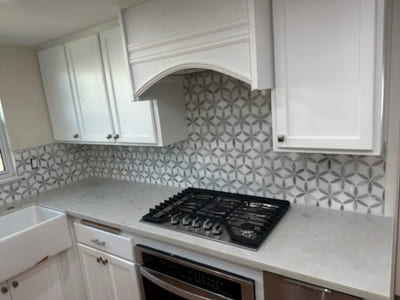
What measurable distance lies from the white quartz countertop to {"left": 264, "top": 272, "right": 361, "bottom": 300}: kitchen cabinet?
3cm

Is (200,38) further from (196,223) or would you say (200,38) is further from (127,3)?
(196,223)

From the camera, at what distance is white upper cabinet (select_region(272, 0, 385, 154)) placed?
1.03m

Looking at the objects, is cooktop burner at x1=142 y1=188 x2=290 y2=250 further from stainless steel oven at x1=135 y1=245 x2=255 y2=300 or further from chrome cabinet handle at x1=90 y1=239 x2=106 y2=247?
chrome cabinet handle at x1=90 y1=239 x2=106 y2=247

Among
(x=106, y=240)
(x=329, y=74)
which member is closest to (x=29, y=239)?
(x=106, y=240)

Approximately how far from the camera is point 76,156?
2629 millimetres

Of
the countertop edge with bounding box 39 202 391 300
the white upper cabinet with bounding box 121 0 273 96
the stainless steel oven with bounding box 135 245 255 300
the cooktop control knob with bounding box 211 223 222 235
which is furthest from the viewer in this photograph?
the cooktop control knob with bounding box 211 223 222 235

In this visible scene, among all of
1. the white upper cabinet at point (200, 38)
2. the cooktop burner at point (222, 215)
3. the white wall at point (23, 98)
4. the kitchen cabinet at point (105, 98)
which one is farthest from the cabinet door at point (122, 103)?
the white wall at point (23, 98)

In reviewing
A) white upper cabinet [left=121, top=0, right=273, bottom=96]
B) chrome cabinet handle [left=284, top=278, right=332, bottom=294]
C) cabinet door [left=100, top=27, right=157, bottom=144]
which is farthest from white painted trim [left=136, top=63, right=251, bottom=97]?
chrome cabinet handle [left=284, top=278, right=332, bottom=294]

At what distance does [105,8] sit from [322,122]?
124 cm

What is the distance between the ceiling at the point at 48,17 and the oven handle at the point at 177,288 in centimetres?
140

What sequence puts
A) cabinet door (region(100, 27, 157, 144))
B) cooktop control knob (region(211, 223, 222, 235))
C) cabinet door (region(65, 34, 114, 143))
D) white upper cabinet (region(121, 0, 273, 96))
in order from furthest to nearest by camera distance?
cabinet door (region(65, 34, 114, 143))
cabinet door (region(100, 27, 157, 144))
cooktop control knob (region(211, 223, 222, 235))
white upper cabinet (region(121, 0, 273, 96))

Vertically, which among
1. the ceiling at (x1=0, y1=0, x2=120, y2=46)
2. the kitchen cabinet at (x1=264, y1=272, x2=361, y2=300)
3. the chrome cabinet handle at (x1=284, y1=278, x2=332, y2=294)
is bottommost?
the kitchen cabinet at (x1=264, y1=272, x2=361, y2=300)

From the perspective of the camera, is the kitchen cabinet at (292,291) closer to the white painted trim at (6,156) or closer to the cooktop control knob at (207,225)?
the cooktop control knob at (207,225)

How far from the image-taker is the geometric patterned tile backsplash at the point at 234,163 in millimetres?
1439
